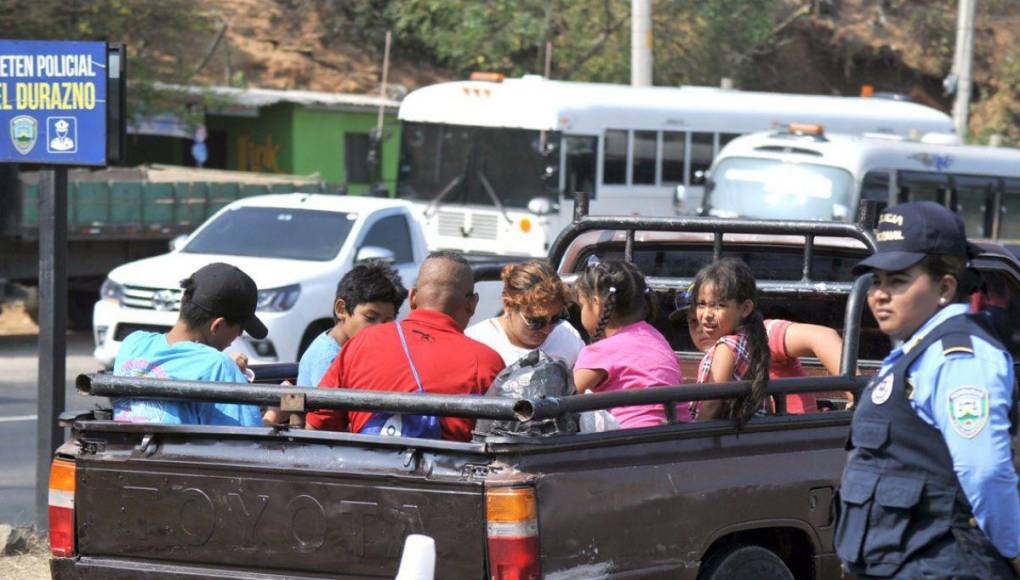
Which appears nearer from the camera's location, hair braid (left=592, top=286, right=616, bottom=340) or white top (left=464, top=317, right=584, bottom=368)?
hair braid (left=592, top=286, right=616, bottom=340)

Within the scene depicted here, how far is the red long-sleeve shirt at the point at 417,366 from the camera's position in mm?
4660

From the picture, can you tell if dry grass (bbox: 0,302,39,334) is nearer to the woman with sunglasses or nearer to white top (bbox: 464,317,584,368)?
white top (bbox: 464,317,584,368)

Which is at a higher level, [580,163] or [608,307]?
[580,163]

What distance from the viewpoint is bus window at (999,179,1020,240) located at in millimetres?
19781

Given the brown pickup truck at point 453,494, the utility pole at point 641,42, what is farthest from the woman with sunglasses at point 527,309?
the utility pole at point 641,42

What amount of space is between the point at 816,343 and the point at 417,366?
5.45ft

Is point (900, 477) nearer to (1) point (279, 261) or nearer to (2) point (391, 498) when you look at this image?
(2) point (391, 498)

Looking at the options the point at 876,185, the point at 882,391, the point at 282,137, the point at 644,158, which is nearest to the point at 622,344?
the point at 882,391

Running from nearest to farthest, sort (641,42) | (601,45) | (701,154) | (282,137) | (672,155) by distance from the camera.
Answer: (672,155) → (701,154) → (641,42) → (282,137) → (601,45)

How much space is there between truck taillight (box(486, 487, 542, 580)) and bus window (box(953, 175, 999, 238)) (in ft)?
54.2

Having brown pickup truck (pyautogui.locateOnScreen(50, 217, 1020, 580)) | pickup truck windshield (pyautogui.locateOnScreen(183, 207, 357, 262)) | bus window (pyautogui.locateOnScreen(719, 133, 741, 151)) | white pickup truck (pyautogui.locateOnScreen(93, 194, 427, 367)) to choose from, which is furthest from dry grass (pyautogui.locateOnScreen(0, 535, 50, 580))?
bus window (pyautogui.locateOnScreen(719, 133, 741, 151))

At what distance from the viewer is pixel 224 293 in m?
4.78

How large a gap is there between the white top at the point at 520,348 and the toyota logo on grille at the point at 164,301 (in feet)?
24.6

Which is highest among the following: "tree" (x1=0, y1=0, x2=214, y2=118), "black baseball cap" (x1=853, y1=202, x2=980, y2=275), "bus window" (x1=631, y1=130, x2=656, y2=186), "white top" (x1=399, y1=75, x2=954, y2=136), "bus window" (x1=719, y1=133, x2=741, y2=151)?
"tree" (x1=0, y1=0, x2=214, y2=118)
